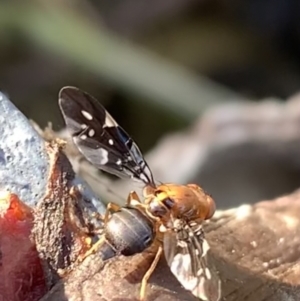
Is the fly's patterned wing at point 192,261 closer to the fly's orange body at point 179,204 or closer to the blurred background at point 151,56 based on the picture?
the fly's orange body at point 179,204

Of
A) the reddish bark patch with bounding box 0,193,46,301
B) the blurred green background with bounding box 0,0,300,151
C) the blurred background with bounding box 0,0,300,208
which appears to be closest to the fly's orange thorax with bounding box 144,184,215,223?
the reddish bark patch with bounding box 0,193,46,301

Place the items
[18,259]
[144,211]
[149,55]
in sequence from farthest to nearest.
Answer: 1. [149,55]
2. [144,211]
3. [18,259]

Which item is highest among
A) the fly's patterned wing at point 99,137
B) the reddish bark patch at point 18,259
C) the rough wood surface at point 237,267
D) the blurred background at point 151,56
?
the fly's patterned wing at point 99,137

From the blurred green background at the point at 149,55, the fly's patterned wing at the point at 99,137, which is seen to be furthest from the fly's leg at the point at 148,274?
the blurred green background at the point at 149,55

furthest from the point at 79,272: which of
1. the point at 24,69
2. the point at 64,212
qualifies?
the point at 24,69

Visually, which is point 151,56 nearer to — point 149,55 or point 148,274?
point 149,55

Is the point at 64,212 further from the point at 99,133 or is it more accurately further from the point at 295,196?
the point at 295,196

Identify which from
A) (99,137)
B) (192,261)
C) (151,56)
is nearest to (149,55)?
(151,56)
